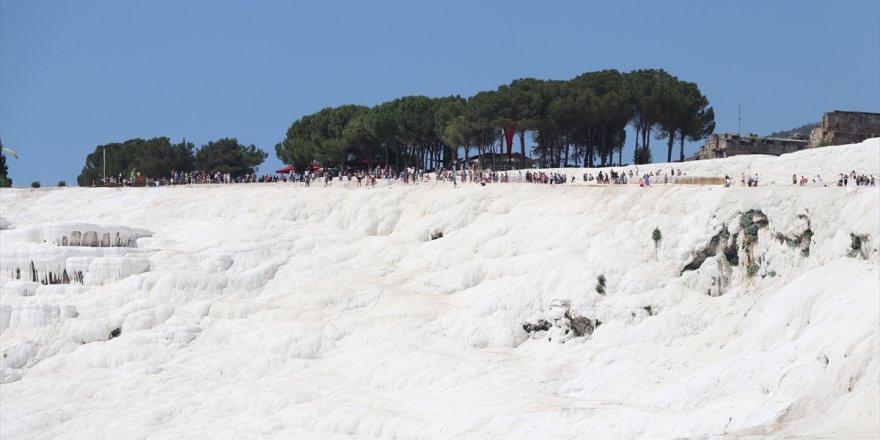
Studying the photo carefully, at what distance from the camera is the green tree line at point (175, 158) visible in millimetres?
109312

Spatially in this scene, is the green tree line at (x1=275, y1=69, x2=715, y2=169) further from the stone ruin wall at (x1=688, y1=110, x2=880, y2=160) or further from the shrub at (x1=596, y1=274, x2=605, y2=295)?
the shrub at (x1=596, y1=274, x2=605, y2=295)

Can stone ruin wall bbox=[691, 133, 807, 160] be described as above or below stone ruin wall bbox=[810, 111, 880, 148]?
below

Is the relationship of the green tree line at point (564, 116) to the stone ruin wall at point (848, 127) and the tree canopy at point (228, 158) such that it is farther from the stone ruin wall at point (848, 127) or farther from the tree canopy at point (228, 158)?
the tree canopy at point (228, 158)

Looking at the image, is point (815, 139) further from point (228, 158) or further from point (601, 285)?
point (228, 158)

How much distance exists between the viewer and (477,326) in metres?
45.7

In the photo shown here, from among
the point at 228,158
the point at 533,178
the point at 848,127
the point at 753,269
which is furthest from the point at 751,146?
the point at 228,158

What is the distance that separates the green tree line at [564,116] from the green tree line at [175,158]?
78.0ft

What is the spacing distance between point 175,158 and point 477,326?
70528 mm

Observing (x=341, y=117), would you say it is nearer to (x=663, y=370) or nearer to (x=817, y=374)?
(x=663, y=370)

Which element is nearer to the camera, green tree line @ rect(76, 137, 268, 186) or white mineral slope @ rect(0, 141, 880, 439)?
white mineral slope @ rect(0, 141, 880, 439)

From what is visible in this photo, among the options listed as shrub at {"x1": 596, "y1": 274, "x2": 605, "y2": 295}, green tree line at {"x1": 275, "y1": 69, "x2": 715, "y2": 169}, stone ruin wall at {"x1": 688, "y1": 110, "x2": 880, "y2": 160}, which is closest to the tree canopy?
green tree line at {"x1": 275, "y1": 69, "x2": 715, "y2": 169}

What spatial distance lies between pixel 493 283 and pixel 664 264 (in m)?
7.49

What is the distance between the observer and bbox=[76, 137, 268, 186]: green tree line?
109 meters

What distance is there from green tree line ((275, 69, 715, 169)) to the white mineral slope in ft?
58.0
